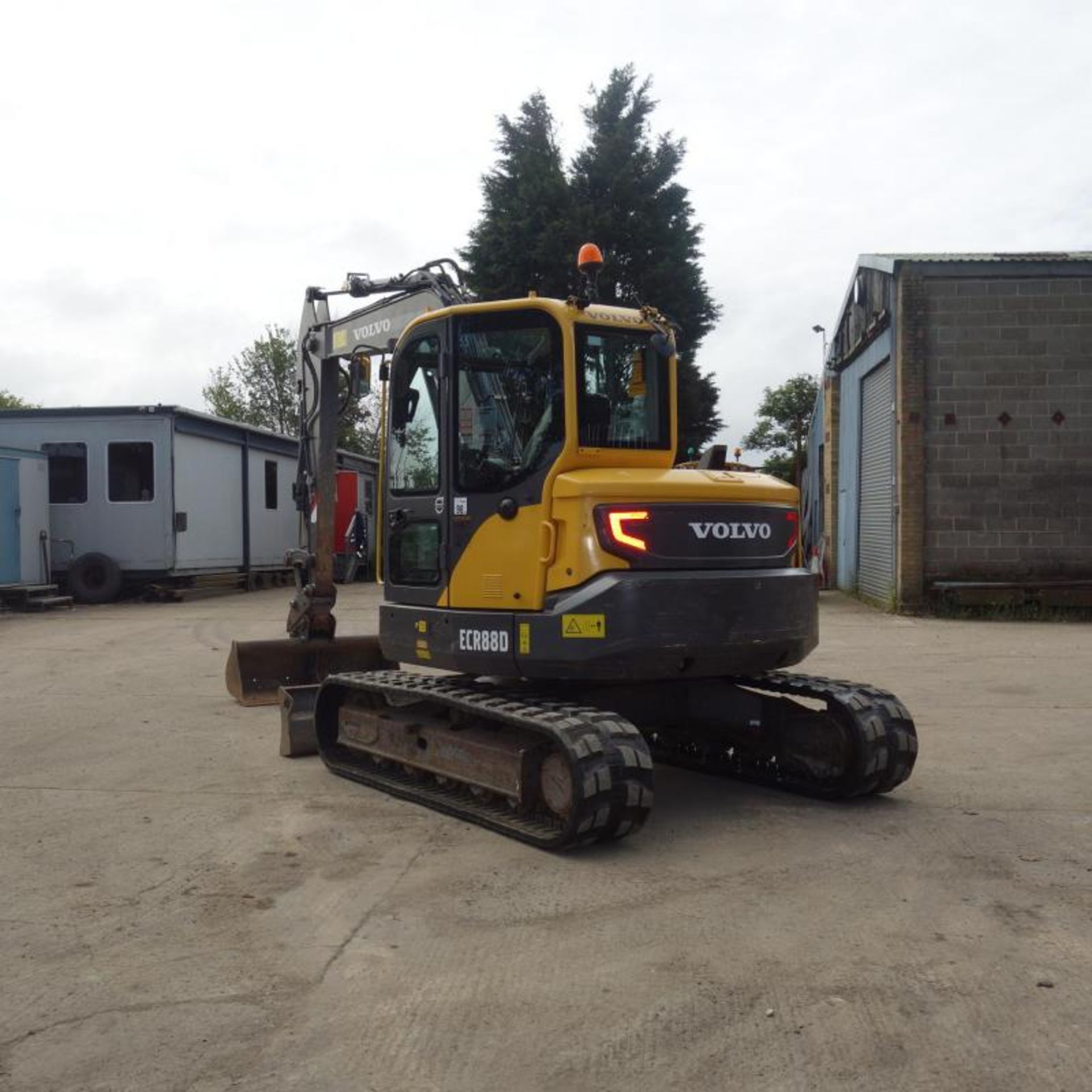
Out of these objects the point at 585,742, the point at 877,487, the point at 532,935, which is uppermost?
the point at 877,487

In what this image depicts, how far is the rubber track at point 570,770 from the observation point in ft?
17.8

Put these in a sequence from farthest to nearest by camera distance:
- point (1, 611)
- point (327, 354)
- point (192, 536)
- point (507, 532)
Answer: point (192, 536) → point (1, 611) → point (327, 354) → point (507, 532)

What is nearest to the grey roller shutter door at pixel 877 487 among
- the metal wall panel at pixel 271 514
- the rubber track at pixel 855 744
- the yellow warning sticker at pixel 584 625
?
the metal wall panel at pixel 271 514

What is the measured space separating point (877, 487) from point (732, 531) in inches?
589

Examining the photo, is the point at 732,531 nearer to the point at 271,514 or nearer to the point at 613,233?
the point at 271,514

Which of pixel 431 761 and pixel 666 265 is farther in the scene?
pixel 666 265

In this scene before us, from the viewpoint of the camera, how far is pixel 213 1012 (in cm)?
380

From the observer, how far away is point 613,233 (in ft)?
115

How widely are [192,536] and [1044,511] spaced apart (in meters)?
14.3

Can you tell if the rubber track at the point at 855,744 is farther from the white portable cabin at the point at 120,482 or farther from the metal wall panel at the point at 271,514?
the metal wall panel at the point at 271,514

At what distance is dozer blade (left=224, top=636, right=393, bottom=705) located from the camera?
32.3ft

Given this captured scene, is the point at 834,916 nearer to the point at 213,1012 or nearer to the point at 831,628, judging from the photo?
the point at 213,1012

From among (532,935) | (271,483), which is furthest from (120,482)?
(532,935)

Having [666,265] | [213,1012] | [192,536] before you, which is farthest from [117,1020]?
[666,265]
